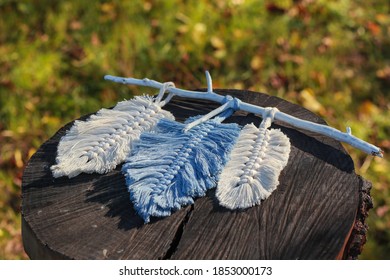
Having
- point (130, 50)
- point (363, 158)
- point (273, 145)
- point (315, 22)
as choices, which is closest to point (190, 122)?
point (273, 145)

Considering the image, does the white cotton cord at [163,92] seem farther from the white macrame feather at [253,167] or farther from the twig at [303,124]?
the white macrame feather at [253,167]

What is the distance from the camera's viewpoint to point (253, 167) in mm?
1558

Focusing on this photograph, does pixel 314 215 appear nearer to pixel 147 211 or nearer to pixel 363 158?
pixel 147 211

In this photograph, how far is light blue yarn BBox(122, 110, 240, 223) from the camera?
1.45 meters

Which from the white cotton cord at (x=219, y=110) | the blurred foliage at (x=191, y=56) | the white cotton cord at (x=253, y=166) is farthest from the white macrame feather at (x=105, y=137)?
the blurred foliage at (x=191, y=56)

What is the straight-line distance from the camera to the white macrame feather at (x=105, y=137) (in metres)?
1.57

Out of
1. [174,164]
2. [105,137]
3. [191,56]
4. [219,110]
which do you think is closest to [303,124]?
[219,110]

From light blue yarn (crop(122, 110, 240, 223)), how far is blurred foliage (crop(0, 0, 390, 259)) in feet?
4.19

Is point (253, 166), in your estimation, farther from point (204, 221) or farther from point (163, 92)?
point (163, 92)

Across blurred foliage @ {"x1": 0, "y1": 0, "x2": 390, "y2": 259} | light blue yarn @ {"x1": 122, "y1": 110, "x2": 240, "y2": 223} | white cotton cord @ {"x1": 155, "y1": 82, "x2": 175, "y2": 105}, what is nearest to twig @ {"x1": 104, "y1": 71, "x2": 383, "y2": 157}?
white cotton cord @ {"x1": 155, "y1": 82, "x2": 175, "y2": 105}

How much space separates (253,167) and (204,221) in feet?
0.78

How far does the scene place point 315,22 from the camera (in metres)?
3.48

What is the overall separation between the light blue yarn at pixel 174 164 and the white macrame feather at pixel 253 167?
0.10 ft

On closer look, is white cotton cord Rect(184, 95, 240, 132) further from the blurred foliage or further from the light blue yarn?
the blurred foliage
